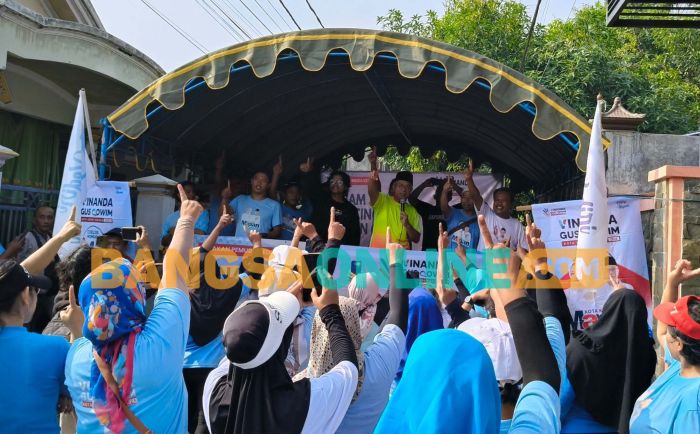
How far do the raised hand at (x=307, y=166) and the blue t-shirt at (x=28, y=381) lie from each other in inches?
317

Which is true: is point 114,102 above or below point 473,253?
above

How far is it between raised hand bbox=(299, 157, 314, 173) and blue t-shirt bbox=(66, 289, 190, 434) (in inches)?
313

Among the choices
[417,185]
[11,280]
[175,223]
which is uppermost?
[417,185]

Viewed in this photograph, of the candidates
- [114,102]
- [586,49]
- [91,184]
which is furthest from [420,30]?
[91,184]

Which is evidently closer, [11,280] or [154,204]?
[11,280]

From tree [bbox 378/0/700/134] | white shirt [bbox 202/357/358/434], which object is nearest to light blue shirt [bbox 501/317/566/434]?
white shirt [bbox 202/357/358/434]

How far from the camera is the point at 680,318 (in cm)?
334

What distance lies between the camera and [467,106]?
9.71m

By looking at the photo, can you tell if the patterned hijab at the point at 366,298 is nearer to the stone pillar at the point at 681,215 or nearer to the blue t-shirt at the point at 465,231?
the stone pillar at the point at 681,215

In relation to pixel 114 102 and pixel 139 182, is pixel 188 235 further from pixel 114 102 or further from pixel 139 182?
pixel 114 102

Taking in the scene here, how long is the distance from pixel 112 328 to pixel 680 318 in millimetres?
2599

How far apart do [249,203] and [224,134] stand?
1527mm

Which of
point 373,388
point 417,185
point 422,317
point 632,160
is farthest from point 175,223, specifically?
point 373,388

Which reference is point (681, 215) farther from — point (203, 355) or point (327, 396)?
point (327, 396)
